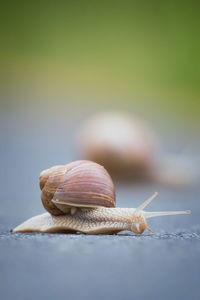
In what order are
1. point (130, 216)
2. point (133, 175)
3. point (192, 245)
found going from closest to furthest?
point (192, 245) → point (130, 216) → point (133, 175)

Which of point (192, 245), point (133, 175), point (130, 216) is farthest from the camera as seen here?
point (133, 175)

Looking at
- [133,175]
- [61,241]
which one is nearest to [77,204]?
[61,241]

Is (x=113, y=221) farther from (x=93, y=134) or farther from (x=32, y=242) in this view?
(x=93, y=134)

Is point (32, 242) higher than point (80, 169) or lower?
lower

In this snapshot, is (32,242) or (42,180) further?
(42,180)
